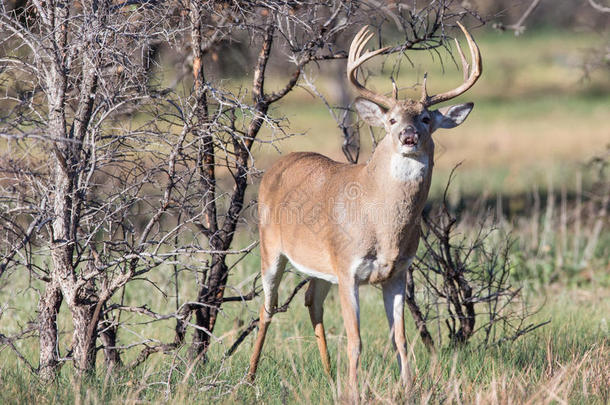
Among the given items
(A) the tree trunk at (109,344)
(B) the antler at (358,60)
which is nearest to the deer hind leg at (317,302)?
(A) the tree trunk at (109,344)

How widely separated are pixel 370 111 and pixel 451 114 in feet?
1.71

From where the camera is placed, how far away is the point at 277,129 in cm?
502

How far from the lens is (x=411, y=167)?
5.19 meters

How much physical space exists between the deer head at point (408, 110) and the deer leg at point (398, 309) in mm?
927

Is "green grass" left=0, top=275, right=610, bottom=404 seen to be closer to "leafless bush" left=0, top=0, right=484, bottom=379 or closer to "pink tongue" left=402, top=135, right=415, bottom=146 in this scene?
"leafless bush" left=0, top=0, right=484, bottom=379

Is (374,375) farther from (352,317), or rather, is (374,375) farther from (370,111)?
(370,111)

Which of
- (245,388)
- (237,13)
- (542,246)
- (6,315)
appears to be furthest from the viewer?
(542,246)

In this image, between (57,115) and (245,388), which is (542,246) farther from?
(57,115)

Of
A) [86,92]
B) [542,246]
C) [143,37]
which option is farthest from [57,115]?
[542,246]

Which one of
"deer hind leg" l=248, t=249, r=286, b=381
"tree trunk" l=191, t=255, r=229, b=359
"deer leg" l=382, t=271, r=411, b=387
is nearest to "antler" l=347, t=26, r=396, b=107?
"deer leg" l=382, t=271, r=411, b=387

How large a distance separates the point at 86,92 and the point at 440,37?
237 centimetres

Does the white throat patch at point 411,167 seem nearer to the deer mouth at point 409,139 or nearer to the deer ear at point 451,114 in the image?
the deer mouth at point 409,139

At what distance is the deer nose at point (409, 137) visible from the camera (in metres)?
4.98

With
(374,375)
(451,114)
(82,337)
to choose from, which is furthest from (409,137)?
(82,337)
